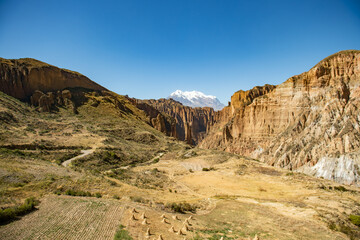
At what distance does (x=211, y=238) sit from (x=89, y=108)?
7825 centimetres

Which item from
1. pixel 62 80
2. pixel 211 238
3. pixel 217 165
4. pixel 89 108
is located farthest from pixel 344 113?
pixel 62 80

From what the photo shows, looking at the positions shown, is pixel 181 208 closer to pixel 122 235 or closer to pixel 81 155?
pixel 122 235

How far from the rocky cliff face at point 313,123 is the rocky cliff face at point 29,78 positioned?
255 ft

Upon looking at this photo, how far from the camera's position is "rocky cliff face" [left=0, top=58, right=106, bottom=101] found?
73.3m

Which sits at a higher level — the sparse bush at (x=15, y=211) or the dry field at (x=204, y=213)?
the sparse bush at (x=15, y=211)

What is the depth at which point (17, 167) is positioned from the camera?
25.7 meters

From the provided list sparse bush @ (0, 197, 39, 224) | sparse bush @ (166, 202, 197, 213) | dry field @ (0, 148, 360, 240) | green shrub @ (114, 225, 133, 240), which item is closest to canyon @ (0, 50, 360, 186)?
dry field @ (0, 148, 360, 240)

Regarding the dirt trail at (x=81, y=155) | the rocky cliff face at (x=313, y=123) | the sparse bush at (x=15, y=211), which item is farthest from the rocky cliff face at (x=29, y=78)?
the rocky cliff face at (x=313, y=123)

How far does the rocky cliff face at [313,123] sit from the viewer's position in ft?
160

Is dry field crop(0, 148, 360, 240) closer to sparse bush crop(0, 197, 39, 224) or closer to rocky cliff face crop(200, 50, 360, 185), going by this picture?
sparse bush crop(0, 197, 39, 224)

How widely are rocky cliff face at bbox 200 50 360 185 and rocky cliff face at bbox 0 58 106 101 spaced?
255 ft

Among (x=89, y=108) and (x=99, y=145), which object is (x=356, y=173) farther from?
(x=89, y=108)

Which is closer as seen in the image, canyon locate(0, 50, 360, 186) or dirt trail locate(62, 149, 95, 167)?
dirt trail locate(62, 149, 95, 167)

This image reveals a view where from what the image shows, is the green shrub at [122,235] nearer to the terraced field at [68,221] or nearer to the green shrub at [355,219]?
the terraced field at [68,221]
